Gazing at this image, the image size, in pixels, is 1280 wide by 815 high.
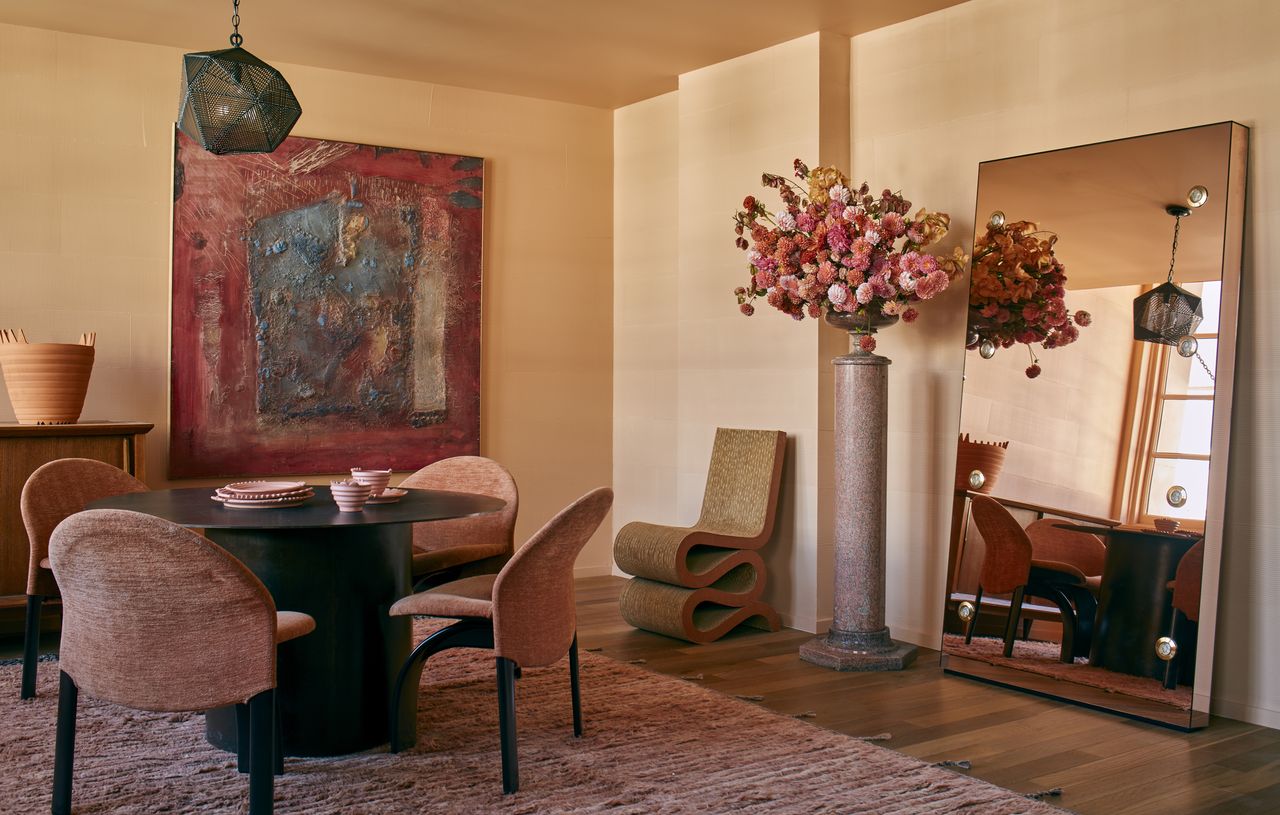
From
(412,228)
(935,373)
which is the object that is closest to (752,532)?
(935,373)

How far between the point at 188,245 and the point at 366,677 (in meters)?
2.86

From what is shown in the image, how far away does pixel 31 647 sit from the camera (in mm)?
3826

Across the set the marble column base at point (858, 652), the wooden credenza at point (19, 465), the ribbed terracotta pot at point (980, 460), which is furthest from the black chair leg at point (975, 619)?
the wooden credenza at point (19, 465)

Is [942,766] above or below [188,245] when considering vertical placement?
below

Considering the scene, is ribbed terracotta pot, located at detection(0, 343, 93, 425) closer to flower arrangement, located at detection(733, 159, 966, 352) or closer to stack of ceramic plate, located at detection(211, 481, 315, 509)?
stack of ceramic plate, located at detection(211, 481, 315, 509)

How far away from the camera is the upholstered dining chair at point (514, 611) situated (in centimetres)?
297

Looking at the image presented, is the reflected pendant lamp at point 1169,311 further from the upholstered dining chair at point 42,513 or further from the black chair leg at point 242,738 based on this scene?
the upholstered dining chair at point 42,513

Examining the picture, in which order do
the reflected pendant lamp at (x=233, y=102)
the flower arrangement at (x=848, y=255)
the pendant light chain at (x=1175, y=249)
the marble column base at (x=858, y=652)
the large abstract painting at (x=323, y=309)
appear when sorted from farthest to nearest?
the large abstract painting at (x=323, y=309), the marble column base at (x=858, y=652), the flower arrangement at (x=848, y=255), the pendant light chain at (x=1175, y=249), the reflected pendant lamp at (x=233, y=102)

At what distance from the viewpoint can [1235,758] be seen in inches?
130

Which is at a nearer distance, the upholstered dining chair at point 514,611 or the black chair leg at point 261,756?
the black chair leg at point 261,756

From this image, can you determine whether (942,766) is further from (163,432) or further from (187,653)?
(163,432)

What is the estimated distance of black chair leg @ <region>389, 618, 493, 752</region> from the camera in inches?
124

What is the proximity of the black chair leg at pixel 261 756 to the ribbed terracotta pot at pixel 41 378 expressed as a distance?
263cm

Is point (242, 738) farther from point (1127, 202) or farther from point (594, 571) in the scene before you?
point (594, 571)
